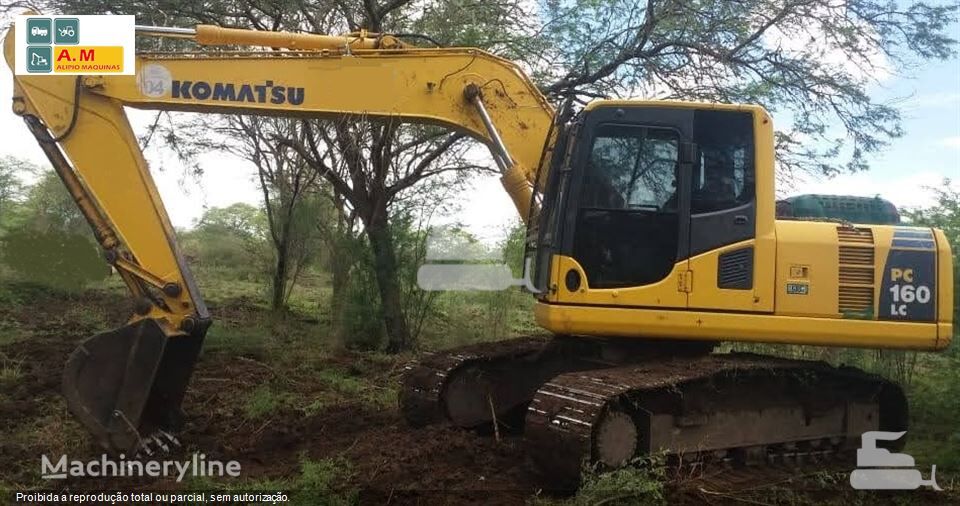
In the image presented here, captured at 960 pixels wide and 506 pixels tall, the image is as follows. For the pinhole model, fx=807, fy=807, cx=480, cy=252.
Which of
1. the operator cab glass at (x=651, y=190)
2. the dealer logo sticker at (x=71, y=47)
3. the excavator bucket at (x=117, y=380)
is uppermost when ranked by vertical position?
the dealer logo sticker at (x=71, y=47)

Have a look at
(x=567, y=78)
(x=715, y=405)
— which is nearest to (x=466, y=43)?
(x=567, y=78)

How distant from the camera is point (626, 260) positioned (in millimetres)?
5434

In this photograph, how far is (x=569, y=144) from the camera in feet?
18.4

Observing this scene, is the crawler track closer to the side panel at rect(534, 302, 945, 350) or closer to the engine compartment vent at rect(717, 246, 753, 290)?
the side panel at rect(534, 302, 945, 350)

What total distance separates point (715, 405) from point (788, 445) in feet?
2.87

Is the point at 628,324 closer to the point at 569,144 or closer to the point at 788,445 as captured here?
the point at 569,144

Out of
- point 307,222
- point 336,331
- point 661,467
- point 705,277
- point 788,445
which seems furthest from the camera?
point 307,222

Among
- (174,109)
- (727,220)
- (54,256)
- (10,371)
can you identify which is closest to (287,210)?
(54,256)

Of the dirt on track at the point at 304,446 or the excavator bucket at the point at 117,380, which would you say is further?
the excavator bucket at the point at 117,380

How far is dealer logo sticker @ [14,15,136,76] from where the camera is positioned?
566cm
